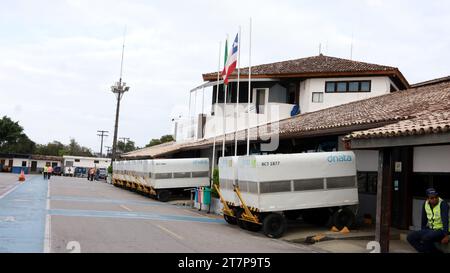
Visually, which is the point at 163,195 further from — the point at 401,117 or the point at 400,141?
the point at 400,141

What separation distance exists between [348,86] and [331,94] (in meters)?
1.18

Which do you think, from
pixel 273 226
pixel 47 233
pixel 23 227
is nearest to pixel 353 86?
pixel 273 226

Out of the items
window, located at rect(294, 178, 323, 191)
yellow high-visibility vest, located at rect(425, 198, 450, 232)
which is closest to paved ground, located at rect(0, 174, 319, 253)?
window, located at rect(294, 178, 323, 191)

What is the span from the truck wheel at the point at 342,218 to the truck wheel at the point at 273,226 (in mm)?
1904

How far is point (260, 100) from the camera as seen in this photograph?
36.3 meters

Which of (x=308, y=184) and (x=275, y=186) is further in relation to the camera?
(x=308, y=184)

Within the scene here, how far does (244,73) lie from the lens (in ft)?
118

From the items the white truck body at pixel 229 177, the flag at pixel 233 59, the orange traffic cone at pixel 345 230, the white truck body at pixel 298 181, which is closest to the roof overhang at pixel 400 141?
the white truck body at pixel 298 181

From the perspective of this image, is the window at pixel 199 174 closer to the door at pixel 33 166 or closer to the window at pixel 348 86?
the window at pixel 348 86

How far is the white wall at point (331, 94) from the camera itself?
3238 cm

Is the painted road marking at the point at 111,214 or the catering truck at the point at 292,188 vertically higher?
the catering truck at the point at 292,188

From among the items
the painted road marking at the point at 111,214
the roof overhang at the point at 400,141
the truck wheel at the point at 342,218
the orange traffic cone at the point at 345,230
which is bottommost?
the painted road marking at the point at 111,214

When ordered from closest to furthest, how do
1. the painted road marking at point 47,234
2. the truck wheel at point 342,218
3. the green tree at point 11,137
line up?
the painted road marking at point 47,234 < the truck wheel at point 342,218 < the green tree at point 11,137
